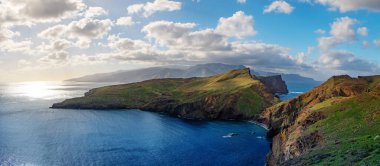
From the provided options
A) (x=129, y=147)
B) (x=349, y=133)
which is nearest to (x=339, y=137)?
(x=349, y=133)

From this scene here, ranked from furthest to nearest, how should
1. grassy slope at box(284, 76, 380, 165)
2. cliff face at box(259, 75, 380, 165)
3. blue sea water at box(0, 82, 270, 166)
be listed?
blue sea water at box(0, 82, 270, 166)
cliff face at box(259, 75, 380, 165)
grassy slope at box(284, 76, 380, 165)

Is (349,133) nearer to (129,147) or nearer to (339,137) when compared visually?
(339,137)

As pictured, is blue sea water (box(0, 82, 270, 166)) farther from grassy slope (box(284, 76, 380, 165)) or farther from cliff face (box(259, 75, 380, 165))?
grassy slope (box(284, 76, 380, 165))

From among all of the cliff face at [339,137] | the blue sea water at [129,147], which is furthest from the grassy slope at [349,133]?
the blue sea water at [129,147]

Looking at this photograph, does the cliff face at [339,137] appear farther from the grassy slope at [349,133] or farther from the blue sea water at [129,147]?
the blue sea water at [129,147]

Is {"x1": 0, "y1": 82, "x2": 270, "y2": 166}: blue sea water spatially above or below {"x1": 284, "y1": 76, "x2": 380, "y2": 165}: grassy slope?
below

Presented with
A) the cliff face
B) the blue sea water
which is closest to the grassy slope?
the cliff face

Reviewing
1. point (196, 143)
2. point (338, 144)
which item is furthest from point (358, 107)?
point (196, 143)

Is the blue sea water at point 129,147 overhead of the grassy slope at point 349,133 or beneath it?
beneath

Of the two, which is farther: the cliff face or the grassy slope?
the cliff face

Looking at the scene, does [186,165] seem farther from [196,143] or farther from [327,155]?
[327,155]

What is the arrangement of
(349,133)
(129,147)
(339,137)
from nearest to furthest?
(339,137), (349,133), (129,147)
